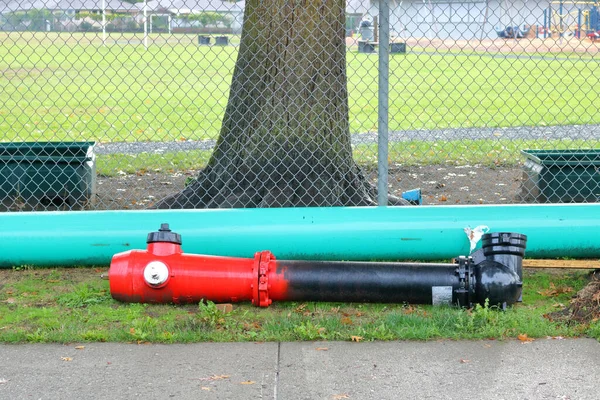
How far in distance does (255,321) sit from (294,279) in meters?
0.34

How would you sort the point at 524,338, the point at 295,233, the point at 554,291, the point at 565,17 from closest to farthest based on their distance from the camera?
the point at 524,338 → the point at 554,291 → the point at 295,233 → the point at 565,17

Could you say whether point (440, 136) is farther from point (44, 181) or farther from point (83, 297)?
point (83, 297)

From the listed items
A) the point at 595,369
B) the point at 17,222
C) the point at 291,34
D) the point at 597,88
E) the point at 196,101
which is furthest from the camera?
the point at 597,88

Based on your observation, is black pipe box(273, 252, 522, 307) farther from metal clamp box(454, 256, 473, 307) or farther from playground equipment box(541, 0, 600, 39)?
playground equipment box(541, 0, 600, 39)

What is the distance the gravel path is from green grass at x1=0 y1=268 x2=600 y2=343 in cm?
511

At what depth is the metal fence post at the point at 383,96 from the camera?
194 inches

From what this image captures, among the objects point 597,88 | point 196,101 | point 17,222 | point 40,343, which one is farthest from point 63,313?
point 597,88

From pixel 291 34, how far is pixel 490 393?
3.27 meters

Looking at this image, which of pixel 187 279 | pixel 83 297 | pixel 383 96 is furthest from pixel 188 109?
pixel 187 279

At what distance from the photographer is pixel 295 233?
16.2 feet

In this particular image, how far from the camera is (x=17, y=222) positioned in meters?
4.94

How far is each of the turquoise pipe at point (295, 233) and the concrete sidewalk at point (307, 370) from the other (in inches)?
44.8

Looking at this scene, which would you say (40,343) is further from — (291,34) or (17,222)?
(291,34)

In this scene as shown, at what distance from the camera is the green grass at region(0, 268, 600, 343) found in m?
3.94
